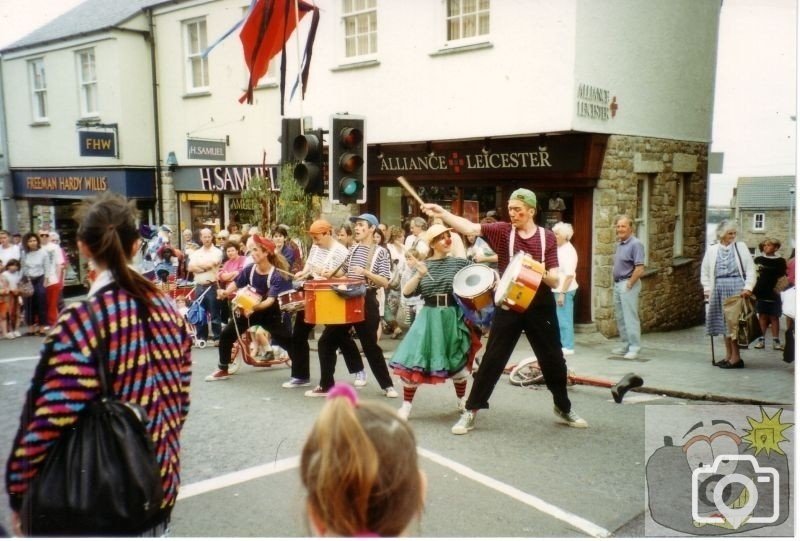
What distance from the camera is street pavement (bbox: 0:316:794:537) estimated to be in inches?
151

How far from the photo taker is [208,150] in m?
13.8

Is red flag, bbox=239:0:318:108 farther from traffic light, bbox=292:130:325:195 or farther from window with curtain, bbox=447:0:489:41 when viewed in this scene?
traffic light, bbox=292:130:325:195

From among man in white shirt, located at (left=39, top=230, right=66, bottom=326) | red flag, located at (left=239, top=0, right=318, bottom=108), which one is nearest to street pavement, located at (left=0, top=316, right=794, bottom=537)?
man in white shirt, located at (left=39, top=230, right=66, bottom=326)

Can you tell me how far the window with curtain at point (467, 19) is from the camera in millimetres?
10188

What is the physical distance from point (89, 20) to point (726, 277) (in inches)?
543

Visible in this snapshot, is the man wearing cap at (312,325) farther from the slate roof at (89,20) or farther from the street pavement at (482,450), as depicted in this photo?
the slate roof at (89,20)

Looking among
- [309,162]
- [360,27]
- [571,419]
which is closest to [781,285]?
[571,419]

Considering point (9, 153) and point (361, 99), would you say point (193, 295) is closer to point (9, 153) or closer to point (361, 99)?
point (361, 99)

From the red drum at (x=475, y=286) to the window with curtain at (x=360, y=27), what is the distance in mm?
6824

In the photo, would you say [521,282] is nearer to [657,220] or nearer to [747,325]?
[747,325]

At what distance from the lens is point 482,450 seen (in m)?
4.98

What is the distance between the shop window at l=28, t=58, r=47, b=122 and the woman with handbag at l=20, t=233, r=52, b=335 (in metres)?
5.27

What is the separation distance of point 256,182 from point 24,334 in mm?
4166

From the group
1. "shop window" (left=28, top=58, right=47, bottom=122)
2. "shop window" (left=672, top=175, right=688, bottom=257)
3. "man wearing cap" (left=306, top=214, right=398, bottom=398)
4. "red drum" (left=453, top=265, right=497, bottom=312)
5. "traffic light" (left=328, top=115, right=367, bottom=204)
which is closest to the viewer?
"red drum" (left=453, top=265, right=497, bottom=312)
